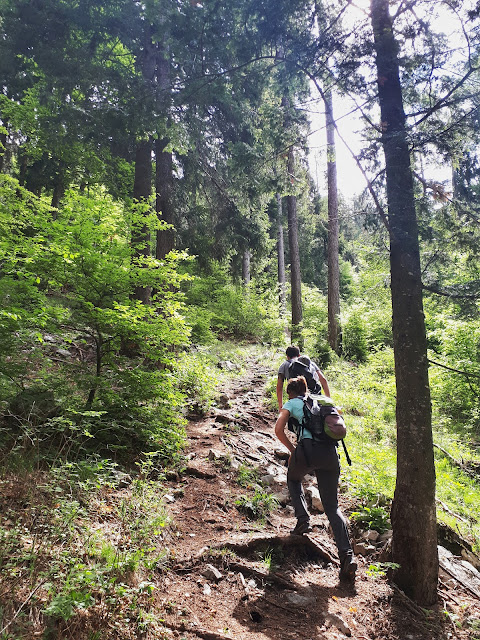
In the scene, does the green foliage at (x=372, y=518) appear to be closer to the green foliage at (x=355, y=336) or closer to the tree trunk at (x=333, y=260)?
the tree trunk at (x=333, y=260)

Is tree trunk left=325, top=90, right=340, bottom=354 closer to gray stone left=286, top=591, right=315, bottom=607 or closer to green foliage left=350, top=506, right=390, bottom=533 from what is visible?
green foliage left=350, top=506, right=390, bottom=533

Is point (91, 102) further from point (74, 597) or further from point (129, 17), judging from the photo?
point (74, 597)

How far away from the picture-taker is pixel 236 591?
11.2 feet

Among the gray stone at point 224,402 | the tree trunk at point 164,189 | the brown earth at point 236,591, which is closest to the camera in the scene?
the brown earth at point 236,591

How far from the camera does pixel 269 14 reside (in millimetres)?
5242

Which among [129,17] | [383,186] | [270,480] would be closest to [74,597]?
[270,480]

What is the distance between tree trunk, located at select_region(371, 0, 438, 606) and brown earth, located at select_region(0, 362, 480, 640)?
16.8 inches

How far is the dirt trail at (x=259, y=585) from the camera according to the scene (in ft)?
9.95

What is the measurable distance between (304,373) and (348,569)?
2618mm

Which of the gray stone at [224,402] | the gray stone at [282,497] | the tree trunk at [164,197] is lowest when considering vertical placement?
the gray stone at [282,497]

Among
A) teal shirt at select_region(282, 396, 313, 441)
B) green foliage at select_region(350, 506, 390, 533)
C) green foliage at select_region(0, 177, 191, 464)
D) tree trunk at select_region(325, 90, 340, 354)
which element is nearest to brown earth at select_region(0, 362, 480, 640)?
green foliage at select_region(350, 506, 390, 533)

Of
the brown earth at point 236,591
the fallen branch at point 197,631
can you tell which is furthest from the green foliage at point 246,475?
the fallen branch at point 197,631

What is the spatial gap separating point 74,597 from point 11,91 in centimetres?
1569

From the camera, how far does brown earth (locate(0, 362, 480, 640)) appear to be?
241 cm
